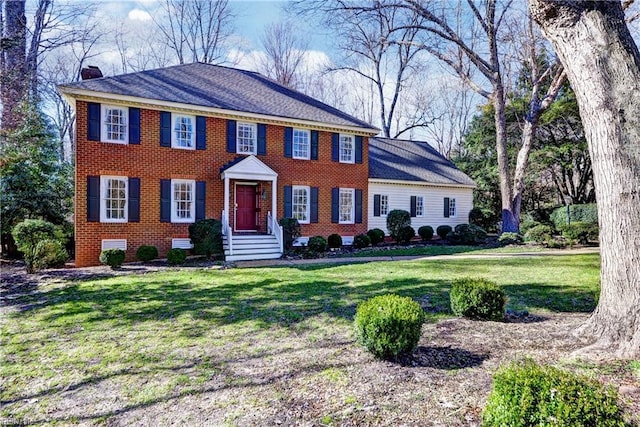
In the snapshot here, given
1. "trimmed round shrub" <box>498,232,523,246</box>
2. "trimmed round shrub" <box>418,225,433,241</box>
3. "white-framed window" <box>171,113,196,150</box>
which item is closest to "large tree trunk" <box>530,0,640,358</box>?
"white-framed window" <box>171,113,196,150</box>

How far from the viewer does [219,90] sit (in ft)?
51.2

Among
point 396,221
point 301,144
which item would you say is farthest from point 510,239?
Answer: point 301,144

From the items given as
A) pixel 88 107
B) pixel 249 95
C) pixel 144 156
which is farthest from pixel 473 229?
pixel 88 107

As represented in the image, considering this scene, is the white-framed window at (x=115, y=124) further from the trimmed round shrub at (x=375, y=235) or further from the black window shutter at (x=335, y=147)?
the trimmed round shrub at (x=375, y=235)

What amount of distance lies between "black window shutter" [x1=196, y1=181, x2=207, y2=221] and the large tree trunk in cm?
1210

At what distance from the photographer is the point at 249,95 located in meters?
16.2

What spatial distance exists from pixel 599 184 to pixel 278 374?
3.91 meters

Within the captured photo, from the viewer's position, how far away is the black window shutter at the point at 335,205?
55.0 ft

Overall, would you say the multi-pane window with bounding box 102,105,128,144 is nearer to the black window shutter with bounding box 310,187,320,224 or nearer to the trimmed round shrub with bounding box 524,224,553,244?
the black window shutter with bounding box 310,187,320,224

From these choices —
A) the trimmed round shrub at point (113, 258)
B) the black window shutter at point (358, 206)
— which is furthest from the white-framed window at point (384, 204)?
the trimmed round shrub at point (113, 258)

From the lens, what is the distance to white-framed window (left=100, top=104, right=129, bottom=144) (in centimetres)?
1287

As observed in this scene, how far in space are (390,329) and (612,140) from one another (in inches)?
118

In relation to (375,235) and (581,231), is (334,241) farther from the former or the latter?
(581,231)

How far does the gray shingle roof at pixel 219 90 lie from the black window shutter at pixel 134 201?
2919 mm
